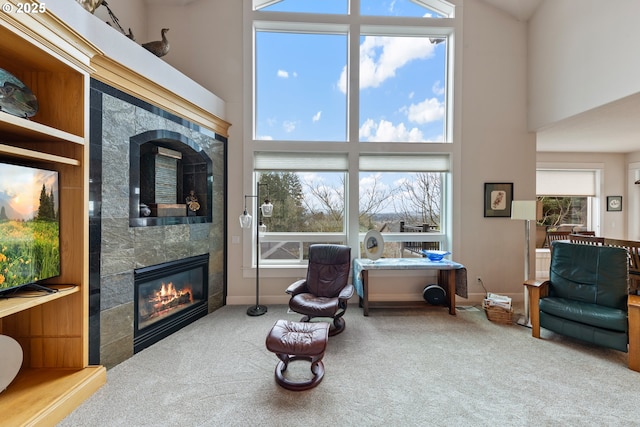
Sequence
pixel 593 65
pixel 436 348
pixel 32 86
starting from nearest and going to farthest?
pixel 32 86
pixel 436 348
pixel 593 65

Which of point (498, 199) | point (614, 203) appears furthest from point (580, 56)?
point (614, 203)

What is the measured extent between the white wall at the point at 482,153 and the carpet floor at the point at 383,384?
1.16m

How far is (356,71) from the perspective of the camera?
13.3ft

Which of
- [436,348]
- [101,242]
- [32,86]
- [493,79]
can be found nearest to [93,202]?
[101,242]

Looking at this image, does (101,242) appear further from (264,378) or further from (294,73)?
(294,73)

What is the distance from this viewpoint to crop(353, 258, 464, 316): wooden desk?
3.59 meters

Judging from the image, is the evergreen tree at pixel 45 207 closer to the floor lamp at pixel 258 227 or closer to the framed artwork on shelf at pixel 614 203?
the floor lamp at pixel 258 227

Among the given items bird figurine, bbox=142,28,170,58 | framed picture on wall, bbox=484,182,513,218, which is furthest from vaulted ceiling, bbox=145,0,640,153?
bird figurine, bbox=142,28,170,58

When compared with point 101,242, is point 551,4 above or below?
above

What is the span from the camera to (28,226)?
179cm

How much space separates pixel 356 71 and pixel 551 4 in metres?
2.85

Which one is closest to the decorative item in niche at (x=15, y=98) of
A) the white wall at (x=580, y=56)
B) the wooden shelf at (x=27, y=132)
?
the wooden shelf at (x=27, y=132)

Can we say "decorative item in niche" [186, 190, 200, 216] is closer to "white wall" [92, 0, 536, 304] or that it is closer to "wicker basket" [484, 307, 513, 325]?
"white wall" [92, 0, 536, 304]

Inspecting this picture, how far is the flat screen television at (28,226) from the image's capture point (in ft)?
5.40
